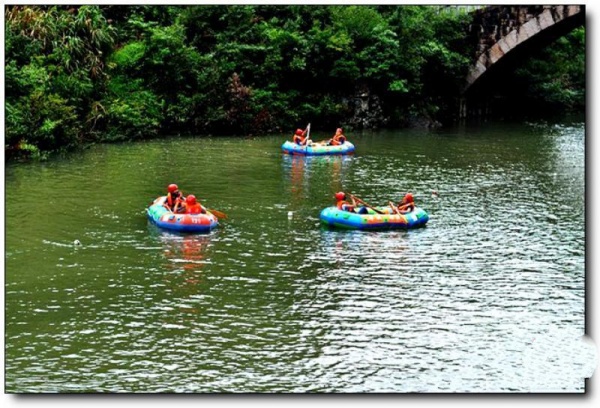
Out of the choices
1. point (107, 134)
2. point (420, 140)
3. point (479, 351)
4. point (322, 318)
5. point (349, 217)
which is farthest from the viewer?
point (420, 140)

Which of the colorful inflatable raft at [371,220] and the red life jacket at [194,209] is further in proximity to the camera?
the colorful inflatable raft at [371,220]

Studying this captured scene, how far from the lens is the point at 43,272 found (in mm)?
18453

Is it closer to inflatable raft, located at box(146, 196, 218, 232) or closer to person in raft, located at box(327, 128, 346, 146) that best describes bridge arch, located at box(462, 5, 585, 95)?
person in raft, located at box(327, 128, 346, 146)

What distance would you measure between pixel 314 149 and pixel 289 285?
1627 centimetres

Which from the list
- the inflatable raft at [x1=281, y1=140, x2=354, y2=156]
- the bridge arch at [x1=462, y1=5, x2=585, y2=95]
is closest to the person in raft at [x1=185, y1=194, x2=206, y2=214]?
the inflatable raft at [x1=281, y1=140, x2=354, y2=156]

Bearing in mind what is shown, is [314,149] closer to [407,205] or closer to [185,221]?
[407,205]

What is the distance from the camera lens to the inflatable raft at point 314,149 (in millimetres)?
33719

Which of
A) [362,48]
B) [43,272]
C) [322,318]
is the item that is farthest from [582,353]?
[362,48]

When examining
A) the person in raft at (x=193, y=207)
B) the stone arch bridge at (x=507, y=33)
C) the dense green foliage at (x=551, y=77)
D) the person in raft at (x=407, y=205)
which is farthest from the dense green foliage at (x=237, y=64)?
the person in raft at (x=407, y=205)

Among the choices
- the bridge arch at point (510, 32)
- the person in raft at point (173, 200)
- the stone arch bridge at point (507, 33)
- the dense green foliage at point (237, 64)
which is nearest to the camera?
the person in raft at point (173, 200)

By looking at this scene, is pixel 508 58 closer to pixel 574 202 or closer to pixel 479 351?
pixel 574 202

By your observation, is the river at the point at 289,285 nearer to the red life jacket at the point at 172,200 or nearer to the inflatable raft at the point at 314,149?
the red life jacket at the point at 172,200

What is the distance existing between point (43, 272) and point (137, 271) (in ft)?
5.67

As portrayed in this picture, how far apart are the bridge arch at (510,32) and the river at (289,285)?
12.4 metres
